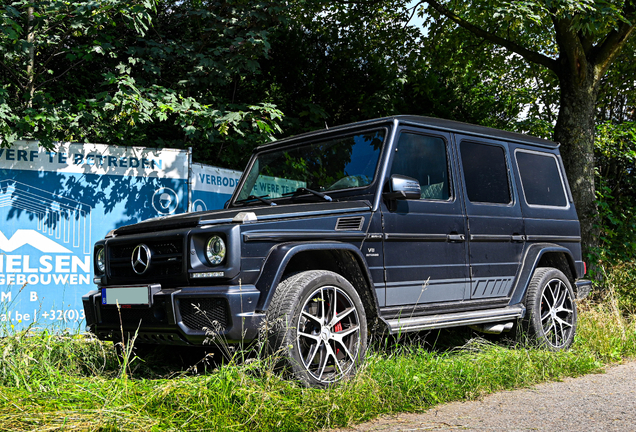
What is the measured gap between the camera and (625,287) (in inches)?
358

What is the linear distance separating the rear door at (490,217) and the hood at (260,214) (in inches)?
53.2

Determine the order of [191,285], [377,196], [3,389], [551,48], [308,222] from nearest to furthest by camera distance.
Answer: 1. [3,389]
2. [191,285]
3. [308,222]
4. [377,196]
5. [551,48]

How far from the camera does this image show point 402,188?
14.9 feet

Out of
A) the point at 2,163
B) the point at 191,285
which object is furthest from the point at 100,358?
the point at 2,163

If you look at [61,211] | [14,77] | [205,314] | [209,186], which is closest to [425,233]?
[205,314]

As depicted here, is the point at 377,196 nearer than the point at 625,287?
Yes

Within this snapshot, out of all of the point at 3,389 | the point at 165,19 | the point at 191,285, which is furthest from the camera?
the point at 165,19

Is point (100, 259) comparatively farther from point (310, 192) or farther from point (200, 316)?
point (310, 192)

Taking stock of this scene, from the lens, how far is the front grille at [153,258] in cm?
399

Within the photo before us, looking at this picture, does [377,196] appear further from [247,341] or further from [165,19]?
[165,19]

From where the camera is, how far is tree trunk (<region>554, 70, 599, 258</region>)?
9398mm

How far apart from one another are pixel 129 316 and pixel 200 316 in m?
0.69

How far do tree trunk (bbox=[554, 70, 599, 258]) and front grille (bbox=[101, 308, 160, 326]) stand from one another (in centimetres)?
745

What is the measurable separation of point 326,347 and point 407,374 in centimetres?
61
